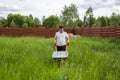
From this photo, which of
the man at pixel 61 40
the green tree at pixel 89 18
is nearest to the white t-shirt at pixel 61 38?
the man at pixel 61 40

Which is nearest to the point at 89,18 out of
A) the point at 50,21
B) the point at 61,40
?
the point at 50,21

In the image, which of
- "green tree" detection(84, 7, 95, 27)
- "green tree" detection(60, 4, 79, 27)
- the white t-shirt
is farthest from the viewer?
"green tree" detection(84, 7, 95, 27)

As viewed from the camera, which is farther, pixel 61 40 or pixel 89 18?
pixel 89 18

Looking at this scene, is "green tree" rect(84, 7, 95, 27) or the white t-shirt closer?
the white t-shirt

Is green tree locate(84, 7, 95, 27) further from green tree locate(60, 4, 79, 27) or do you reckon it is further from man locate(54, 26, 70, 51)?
man locate(54, 26, 70, 51)

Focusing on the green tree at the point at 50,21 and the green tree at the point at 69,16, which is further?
the green tree at the point at 50,21

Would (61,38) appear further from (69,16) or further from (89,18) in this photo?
(89,18)

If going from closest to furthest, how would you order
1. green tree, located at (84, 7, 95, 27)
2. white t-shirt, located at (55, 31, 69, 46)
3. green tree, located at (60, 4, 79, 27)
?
1. white t-shirt, located at (55, 31, 69, 46)
2. green tree, located at (60, 4, 79, 27)
3. green tree, located at (84, 7, 95, 27)

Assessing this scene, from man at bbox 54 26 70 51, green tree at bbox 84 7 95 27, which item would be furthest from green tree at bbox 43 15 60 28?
man at bbox 54 26 70 51

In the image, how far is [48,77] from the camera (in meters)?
5.86

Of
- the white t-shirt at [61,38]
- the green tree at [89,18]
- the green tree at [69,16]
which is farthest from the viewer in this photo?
the green tree at [89,18]

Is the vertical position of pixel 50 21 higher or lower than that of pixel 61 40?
lower

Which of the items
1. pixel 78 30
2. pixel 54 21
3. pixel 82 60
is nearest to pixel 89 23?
pixel 54 21

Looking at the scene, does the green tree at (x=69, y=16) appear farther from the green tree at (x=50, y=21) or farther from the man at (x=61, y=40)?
the man at (x=61, y=40)
